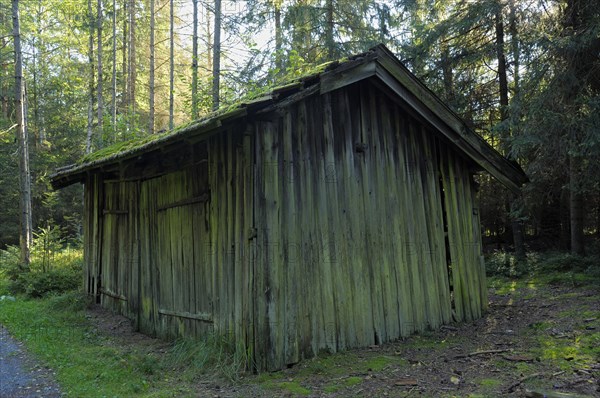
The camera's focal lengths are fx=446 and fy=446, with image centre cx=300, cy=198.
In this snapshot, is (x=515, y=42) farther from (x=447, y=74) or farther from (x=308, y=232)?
(x=308, y=232)

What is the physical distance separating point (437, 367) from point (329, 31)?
13.7 meters

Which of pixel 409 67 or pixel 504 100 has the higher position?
pixel 409 67

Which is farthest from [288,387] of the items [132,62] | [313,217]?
[132,62]

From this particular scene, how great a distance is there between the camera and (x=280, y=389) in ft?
16.2

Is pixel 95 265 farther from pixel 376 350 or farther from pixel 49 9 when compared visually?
pixel 49 9

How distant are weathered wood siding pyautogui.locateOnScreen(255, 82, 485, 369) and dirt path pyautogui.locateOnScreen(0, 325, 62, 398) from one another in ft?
8.52

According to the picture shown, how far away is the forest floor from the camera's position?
484 cm

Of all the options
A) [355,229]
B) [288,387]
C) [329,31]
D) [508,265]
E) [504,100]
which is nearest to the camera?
[288,387]

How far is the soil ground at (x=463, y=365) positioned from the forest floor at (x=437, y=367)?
0.04 feet

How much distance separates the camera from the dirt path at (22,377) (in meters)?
5.25

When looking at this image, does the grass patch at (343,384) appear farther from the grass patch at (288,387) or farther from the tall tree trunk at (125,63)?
the tall tree trunk at (125,63)

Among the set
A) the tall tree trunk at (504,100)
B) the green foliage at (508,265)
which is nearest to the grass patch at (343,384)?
the green foliage at (508,265)

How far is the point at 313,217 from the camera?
246 inches

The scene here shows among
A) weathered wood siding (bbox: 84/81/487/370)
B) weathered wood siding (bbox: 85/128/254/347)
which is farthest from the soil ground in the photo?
weathered wood siding (bbox: 85/128/254/347)
